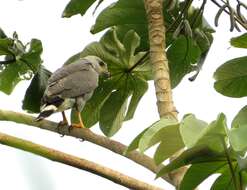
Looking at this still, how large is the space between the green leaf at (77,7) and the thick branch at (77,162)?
1435 millimetres

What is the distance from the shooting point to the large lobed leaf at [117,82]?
416cm

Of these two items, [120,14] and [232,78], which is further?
[120,14]

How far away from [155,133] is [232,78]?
136cm

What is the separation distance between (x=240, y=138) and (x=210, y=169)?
435 millimetres

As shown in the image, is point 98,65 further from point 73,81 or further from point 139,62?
point 139,62

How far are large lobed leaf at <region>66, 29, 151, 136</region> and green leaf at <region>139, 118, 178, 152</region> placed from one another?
61.8 inches

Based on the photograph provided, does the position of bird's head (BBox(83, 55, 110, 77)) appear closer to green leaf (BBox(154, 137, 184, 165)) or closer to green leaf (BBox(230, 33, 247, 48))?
green leaf (BBox(230, 33, 247, 48))

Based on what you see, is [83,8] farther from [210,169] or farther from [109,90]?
[210,169]

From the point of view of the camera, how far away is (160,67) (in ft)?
11.2

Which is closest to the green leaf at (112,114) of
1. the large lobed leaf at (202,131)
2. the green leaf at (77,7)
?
the green leaf at (77,7)

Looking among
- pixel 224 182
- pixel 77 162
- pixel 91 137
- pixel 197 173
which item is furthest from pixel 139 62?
pixel 197 173

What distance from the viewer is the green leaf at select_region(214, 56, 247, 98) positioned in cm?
370

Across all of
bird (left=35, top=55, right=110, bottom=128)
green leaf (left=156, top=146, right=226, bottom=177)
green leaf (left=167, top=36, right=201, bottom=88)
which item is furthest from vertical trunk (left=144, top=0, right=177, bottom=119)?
bird (left=35, top=55, right=110, bottom=128)

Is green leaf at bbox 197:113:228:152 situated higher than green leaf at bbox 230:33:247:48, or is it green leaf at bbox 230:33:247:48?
green leaf at bbox 230:33:247:48
